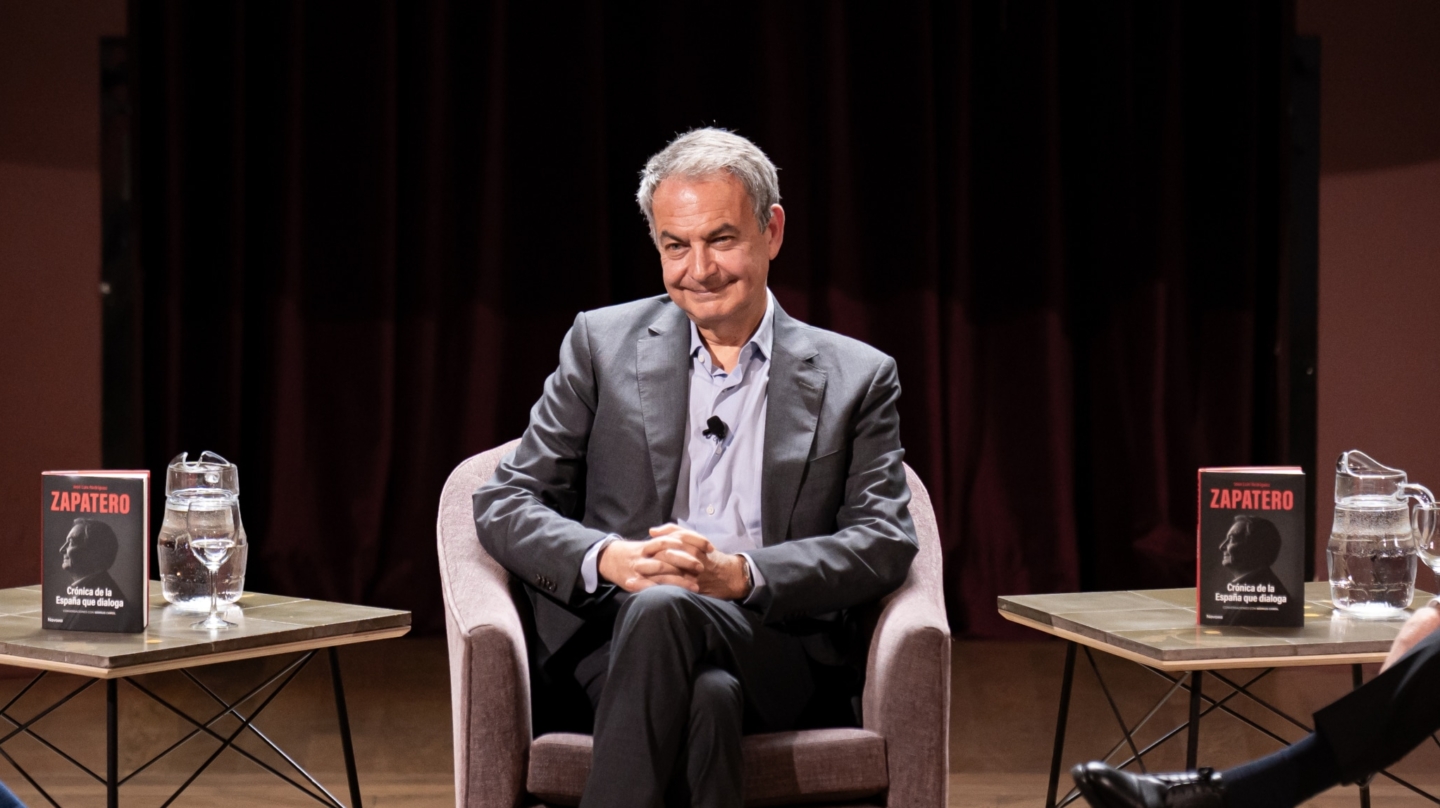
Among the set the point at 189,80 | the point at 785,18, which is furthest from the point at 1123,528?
the point at 189,80

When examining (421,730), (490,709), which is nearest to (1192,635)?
(490,709)

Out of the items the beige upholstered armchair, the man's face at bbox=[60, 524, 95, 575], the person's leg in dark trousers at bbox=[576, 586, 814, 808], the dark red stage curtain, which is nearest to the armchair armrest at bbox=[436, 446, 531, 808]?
the beige upholstered armchair

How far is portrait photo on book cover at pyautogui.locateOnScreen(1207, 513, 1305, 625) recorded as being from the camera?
2213mm

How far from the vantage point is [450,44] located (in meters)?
4.80

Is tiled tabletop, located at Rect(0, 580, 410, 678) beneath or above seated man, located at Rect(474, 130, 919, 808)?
beneath

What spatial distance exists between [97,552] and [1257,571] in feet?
5.96

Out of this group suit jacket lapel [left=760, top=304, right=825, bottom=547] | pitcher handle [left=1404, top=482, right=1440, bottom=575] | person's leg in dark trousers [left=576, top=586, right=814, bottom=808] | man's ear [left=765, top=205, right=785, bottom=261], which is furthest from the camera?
man's ear [left=765, top=205, right=785, bottom=261]

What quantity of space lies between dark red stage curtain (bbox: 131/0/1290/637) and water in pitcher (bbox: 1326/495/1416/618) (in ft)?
8.26

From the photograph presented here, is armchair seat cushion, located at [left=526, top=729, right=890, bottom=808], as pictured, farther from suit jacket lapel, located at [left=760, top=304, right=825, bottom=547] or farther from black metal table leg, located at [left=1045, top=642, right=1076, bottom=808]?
black metal table leg, located at [left=1045, top=642, right=1076, bottom=808]

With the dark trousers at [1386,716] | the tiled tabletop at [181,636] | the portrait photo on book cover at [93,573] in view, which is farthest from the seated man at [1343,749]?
the portrait photo on book cover at [93,573]

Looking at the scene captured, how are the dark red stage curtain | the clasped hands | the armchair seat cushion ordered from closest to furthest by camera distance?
the armchair seat cushion, the clasped hands, the dark red stage curtain

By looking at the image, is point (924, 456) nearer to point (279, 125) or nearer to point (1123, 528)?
point (1123, 528)

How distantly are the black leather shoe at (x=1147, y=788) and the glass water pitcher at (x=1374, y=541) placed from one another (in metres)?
0.62

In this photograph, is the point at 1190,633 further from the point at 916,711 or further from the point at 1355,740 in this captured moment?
the point at 916,711
